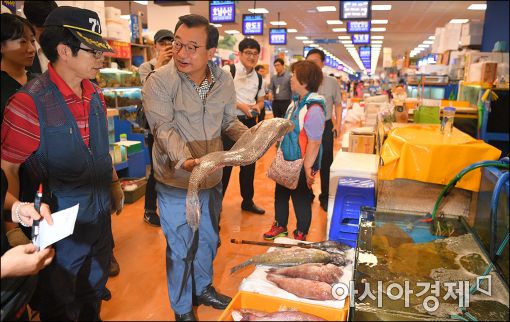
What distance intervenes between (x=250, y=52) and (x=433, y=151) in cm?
162

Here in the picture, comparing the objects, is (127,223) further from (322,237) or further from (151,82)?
(322,237)

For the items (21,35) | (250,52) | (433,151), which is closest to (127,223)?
(21,35)

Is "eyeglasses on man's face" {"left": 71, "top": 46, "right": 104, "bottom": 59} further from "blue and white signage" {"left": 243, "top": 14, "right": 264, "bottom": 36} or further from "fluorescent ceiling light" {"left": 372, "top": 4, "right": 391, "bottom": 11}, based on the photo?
"fluorescent ceiling light" {"left": 372, "top": 4, "right": 391, "bottom": 11}

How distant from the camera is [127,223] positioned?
224 centimetres

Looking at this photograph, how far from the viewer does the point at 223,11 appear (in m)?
8.79

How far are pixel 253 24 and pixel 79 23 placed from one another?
10.4 meters

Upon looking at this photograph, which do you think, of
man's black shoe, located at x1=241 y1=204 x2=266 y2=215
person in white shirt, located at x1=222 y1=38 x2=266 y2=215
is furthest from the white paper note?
man's black shoe, located at x1=241 y1=204 x2=266 y2=215

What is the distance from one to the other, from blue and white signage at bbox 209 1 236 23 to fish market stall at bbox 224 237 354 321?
8.06 m

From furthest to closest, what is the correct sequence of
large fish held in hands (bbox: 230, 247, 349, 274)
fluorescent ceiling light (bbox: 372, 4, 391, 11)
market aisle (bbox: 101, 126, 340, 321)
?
fluorescent ceiling light (bbox: 372, 4, 391, 11)
large fish held in hands (bbox: 230, 247, 349, 274)
market aisle (bbox: 101, 126, 340, 321)

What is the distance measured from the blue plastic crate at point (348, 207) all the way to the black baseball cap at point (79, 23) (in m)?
1.85

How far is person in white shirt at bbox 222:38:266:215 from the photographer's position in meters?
3.15

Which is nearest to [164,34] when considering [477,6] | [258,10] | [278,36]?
[258,10]

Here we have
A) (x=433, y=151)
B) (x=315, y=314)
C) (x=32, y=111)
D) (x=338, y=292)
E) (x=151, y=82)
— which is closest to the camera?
(x=32, y=111)

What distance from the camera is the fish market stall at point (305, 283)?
46.8 inches
